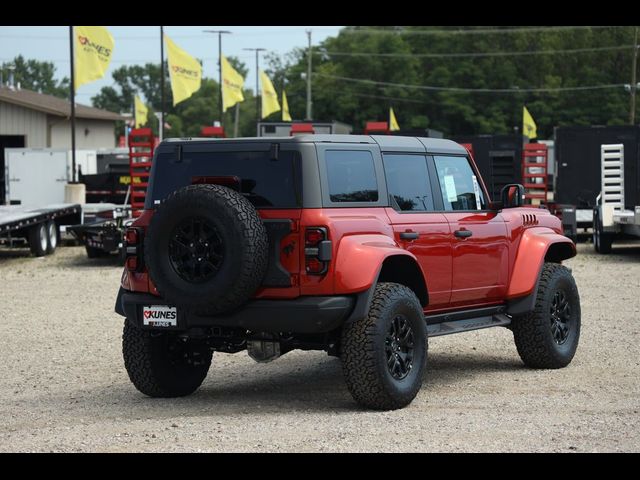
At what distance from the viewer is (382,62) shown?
10338 cm

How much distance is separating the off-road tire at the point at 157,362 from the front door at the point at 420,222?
6.18 ft

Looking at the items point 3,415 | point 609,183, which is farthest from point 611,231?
point 3,415

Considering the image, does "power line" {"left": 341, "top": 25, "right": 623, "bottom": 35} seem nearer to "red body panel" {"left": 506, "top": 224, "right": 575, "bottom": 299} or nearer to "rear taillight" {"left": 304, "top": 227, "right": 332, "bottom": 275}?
"red body panel" {"left": 506, "top": 224, "right": 575, "bottom": 299}

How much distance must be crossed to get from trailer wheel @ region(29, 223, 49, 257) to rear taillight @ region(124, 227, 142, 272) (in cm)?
1670

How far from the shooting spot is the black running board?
989 cm

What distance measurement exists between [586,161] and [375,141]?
2033cm

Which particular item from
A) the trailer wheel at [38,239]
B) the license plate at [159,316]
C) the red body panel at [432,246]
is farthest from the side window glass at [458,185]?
the trailer wheel at [38,239]

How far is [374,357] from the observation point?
8617mm

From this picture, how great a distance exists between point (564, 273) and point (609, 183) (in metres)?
14.9

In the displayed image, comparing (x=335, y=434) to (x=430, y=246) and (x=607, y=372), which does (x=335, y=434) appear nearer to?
(x=430, y=246)

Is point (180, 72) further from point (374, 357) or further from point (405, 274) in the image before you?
point (374, 357)

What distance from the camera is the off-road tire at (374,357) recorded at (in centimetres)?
862

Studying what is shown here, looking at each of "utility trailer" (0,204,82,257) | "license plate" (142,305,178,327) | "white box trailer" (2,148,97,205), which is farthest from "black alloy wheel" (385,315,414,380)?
"white box trailer" (2,148,97,205)

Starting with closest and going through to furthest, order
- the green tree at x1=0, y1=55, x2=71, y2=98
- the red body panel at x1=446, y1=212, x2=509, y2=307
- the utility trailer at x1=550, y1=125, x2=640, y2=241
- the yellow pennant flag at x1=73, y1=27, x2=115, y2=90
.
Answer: the red body panel at x1=446, y1=212, x2=509, y2=307
the utility trailer at x1=550, y1=125, x2=640, y2=241
the yellow pennant flag at x1=73, y1=27, x2=115, y2=90
the green tree at x1=0, y1=55, x2=71, y2=98
